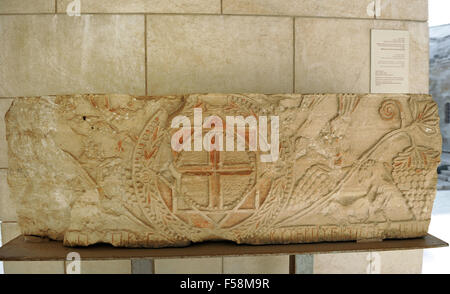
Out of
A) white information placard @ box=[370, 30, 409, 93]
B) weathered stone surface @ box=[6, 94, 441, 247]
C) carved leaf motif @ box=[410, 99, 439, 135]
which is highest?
white information placard @ box=[370, 30, 409, 93]

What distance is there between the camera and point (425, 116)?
5.46 feet

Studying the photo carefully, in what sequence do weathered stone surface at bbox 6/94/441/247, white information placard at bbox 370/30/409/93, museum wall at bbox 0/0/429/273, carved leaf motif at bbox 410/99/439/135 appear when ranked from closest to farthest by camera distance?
weathered stone surface at bbox 6/94/441/247 < carved leaf motif at bbox 410/99/439/135 < museum wall at bbox 0/0/429/273 < white information placard at bbox 370/30/409/93

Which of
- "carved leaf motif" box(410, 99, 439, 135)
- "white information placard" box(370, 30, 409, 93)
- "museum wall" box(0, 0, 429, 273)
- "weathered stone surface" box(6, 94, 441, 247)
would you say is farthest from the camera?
"white information placard" box(370, 30, 409, 93)

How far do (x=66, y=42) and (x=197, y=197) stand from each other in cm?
166

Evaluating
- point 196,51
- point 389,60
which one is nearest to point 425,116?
point 389,60

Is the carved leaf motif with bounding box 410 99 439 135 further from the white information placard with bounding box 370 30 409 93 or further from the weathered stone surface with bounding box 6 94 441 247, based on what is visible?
the white information placard with bounding box 370 30 409 93

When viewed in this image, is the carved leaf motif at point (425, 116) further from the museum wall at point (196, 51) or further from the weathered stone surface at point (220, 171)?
the museum wall at point (196, 51)

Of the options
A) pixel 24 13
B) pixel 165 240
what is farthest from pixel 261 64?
pixel 24 13

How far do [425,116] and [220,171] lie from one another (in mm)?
1283

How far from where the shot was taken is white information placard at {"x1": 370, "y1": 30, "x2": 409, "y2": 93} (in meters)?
2.28

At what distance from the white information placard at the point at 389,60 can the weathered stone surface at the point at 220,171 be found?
664 millimetres

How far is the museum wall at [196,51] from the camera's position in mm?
2170

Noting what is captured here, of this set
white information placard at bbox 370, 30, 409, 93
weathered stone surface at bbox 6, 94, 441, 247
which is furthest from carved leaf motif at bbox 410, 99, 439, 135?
white information placard at bbox 370, 30, 409, 93

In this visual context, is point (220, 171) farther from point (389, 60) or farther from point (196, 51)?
point (389, 60)
